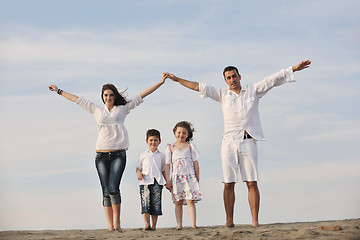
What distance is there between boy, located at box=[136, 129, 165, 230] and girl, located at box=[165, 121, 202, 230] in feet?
0.58

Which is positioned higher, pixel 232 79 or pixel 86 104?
pixel 232 79

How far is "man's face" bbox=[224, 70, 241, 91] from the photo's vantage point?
306 inches

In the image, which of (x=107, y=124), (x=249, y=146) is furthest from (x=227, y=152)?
(x=107, y=124)

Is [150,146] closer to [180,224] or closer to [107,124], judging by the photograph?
[107,124]

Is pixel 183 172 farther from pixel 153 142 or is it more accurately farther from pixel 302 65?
pixel 302 65

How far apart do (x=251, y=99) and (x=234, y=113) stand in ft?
1.15

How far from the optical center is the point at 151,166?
8.23 meters

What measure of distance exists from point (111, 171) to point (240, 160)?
80.5 inches

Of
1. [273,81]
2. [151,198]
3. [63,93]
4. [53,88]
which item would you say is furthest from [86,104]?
[273,81]

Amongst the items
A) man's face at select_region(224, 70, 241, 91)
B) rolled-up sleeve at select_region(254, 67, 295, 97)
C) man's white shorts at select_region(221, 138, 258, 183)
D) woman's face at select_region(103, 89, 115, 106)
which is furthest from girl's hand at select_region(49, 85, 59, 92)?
rolled-up sleeve at select_region(254, 67, 295, 97)

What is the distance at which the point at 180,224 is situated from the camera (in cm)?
795

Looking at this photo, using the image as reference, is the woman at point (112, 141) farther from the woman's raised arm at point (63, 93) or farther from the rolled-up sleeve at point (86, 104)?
the woman's raised arm at point (63, 93)

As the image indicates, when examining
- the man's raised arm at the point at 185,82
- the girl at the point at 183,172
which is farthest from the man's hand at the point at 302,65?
the girl at the point at 183,172

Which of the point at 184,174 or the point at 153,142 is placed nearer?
the point at 184,174
